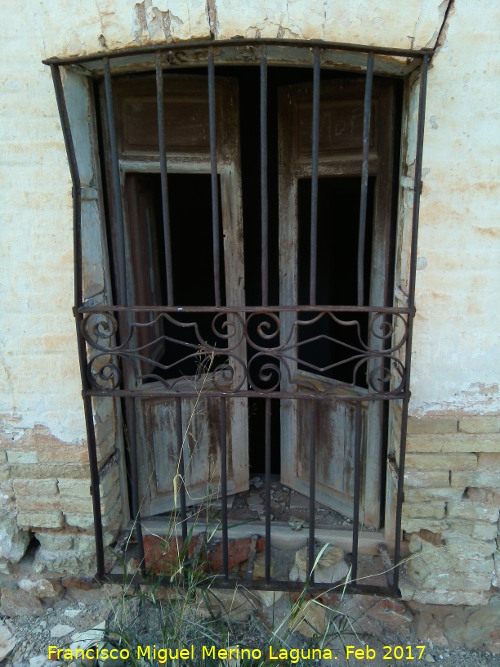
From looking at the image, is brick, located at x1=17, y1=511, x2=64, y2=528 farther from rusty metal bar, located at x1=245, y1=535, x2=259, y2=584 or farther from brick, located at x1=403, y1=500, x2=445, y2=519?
brick, located at x1=403, y1=500, x2=445, y2=519

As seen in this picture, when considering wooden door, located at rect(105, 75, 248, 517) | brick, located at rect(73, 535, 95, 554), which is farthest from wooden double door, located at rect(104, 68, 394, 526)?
brick, located at rect(73, 535, 95, 554)

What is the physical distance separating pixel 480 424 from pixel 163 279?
2008mm

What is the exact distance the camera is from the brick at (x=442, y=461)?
7.29 feet

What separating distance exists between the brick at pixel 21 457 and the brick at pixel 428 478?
1728 mm

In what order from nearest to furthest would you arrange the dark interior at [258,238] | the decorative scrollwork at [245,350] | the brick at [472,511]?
the decorative scrollwork at [245,350]
the brick at [472,511]
the dark interior at [258,238]

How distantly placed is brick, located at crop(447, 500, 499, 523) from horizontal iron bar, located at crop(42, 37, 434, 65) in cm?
187

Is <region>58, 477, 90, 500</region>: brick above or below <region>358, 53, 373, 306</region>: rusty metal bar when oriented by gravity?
below

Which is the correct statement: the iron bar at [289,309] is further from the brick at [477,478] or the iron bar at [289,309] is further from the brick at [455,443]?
the brick at [477,478]

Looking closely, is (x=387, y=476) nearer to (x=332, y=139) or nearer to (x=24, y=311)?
(x=332, y=139)

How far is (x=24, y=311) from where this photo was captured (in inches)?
87.4

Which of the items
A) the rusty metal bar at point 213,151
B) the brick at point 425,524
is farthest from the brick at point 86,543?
the brick at point 425,524

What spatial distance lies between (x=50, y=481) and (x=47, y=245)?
43.5 inches

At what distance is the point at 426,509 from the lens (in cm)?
227

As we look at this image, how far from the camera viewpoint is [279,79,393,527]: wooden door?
234 centimetres
